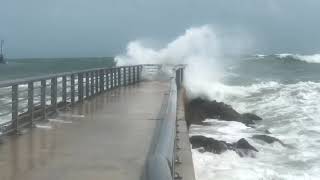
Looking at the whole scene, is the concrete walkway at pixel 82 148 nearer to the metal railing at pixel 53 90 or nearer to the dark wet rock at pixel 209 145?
the metal railing at pixel 53 90

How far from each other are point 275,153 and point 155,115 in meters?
6.15

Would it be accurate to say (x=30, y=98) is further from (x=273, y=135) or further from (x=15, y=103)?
(x=273, y=135)

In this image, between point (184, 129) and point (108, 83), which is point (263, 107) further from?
point (184, 129)

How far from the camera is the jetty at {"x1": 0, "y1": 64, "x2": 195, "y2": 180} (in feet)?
21.2

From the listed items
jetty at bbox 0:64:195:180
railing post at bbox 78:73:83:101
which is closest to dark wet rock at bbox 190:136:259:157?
jetty at bbox 0:64:195:180

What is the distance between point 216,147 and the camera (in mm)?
17281

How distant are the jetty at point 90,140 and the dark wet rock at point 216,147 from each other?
5.65ft

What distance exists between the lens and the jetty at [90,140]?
646cm

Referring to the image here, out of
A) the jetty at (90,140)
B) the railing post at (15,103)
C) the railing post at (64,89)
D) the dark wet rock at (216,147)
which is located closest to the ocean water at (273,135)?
the dark wet rock at (216,147)

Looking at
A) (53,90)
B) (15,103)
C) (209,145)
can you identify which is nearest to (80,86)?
(53,90)

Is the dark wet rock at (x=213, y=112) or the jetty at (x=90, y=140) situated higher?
the jetty at (x=90, y=140)

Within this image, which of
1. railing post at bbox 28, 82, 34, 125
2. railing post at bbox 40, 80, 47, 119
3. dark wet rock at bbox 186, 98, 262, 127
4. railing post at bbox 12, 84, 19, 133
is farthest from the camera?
dark wet rock at bbox 186, 98, 262, 127

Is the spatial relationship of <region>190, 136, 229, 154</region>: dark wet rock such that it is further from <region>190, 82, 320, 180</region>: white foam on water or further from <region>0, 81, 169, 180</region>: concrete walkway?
<region>0, 81, 169, 180</region>: concrete walkway

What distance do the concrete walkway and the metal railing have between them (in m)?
0.35
